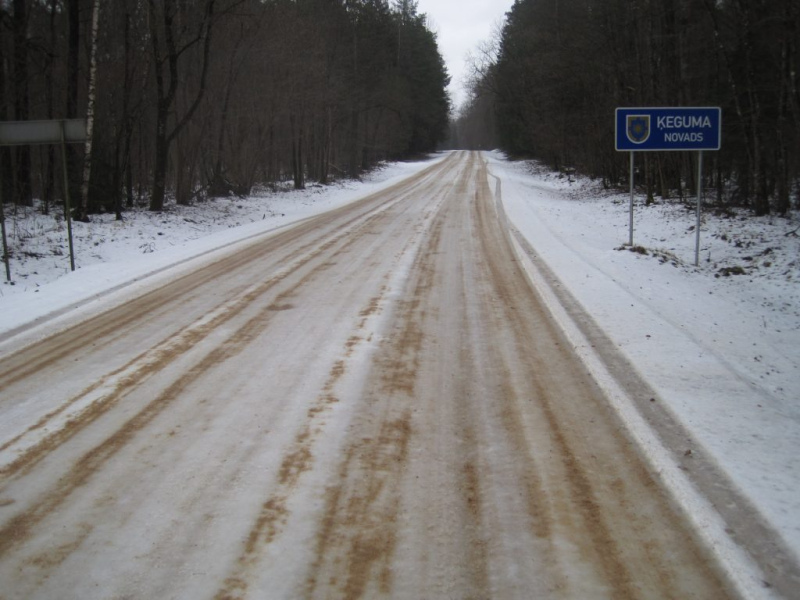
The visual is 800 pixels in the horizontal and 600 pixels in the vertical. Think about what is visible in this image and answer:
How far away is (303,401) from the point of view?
16.1 ft

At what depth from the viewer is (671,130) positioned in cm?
1175

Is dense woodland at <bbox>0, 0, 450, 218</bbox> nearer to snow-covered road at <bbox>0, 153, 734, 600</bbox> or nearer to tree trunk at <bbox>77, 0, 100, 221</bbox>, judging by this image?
tree trunk at <bbox>77, 0, 100, 221</bbox>

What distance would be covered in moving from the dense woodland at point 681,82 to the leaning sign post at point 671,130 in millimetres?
5650

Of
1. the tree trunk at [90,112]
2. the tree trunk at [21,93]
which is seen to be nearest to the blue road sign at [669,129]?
the tree trunk at [90,112]

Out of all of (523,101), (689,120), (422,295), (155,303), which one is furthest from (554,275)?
(523,101)

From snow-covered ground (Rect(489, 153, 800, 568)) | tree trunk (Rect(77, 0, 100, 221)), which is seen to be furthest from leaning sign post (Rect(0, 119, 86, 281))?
snow-covered ground (Rect(489, 153, 800, 568))

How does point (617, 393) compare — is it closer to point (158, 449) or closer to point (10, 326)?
point (158, 449)

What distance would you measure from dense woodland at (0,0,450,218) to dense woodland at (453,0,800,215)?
474 inches

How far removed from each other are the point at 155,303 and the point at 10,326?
1.63 metres

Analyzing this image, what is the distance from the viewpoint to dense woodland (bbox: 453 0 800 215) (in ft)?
55.3

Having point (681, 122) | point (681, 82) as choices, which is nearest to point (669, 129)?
point (681, 122)

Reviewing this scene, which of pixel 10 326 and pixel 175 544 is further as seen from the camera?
pixel 10 326

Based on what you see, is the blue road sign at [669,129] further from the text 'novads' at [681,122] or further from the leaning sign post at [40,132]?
the leaning sign post at [40,132]

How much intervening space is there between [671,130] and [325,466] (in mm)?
10448
